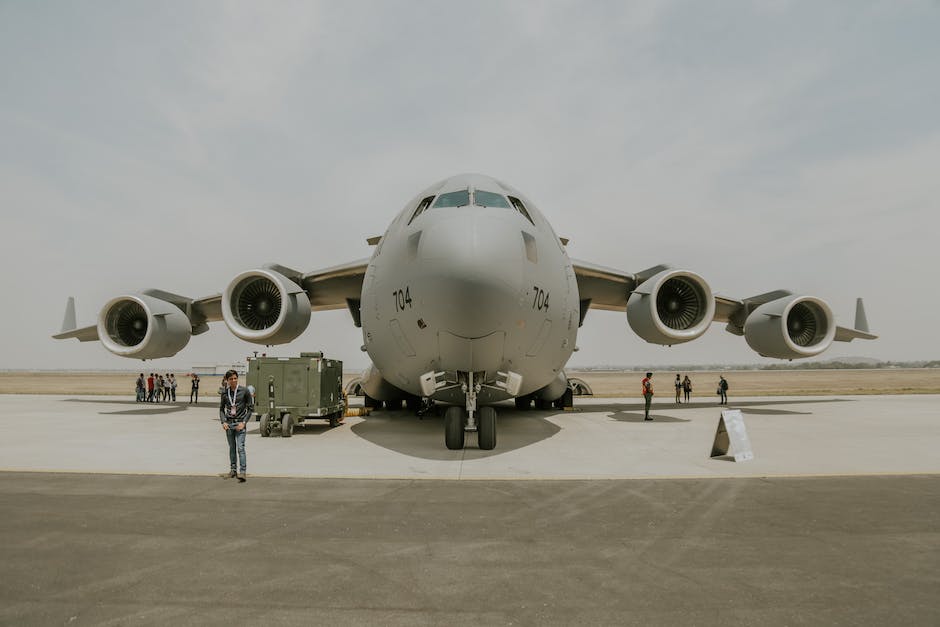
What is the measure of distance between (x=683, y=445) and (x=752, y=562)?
630cm

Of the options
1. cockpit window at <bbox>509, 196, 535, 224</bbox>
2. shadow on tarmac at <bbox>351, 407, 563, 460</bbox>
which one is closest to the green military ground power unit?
shadow on tarmac at <bbox>351, 407, 563, 460</bbox>

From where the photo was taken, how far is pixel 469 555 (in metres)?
3.83

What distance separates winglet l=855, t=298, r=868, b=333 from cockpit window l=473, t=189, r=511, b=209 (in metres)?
16.0

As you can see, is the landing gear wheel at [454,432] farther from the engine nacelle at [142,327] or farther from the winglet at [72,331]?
the winglet at [72,331]

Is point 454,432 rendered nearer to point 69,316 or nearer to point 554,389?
point 554,389

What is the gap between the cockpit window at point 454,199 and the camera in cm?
825

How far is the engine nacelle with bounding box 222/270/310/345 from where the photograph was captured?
43.9ft

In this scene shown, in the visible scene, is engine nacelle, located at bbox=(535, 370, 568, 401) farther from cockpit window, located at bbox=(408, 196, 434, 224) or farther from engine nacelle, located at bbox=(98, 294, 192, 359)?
engine nacelle, located at bbox=(98, 294, 192, 359)

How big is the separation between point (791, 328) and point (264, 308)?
15.3m

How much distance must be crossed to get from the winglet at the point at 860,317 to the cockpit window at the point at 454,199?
16590mm

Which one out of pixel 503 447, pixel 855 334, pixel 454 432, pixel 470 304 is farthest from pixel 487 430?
pixel 855 334

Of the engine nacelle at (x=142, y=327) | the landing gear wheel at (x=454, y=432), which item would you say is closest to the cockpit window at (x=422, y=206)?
the landing gear wheel at (x=454, y=432)

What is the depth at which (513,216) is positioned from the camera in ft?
26.5

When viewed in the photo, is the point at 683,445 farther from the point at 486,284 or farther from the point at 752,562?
the point at 752,562
